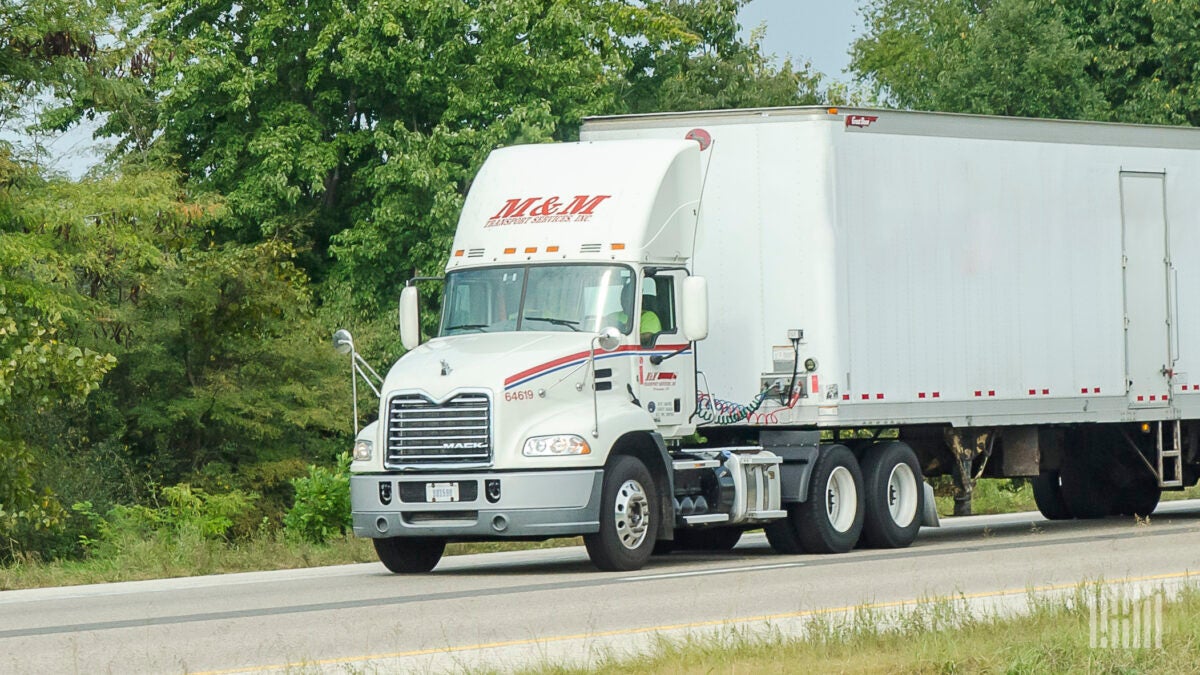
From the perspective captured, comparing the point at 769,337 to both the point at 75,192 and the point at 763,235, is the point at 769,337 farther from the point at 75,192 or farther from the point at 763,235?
the point at 75,192

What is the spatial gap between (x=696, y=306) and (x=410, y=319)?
277 centimetres

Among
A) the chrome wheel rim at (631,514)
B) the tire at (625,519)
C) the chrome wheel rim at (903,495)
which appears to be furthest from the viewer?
the chrome wheel rim at (903,495)

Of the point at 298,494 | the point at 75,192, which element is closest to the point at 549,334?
the point at 298,494

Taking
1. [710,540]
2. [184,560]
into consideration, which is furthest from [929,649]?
[184,560]

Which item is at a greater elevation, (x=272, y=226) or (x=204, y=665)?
(x=272, y=226)

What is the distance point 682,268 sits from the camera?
61.9ft

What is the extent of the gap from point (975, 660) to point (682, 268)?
30.0ft

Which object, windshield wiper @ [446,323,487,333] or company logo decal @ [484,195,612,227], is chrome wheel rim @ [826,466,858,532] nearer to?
company logo decal @ [484,195,612,227]

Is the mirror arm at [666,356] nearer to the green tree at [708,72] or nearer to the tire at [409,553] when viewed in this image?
the tire at [409,553]

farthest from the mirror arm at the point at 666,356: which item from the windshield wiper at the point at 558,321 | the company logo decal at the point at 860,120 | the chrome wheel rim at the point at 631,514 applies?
the company logo decal at the point at 860,120

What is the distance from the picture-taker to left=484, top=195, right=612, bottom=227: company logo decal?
730 inches

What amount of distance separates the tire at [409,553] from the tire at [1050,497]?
9.50 m

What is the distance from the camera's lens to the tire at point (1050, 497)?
2527 cm

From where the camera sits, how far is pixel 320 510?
2284 cm
